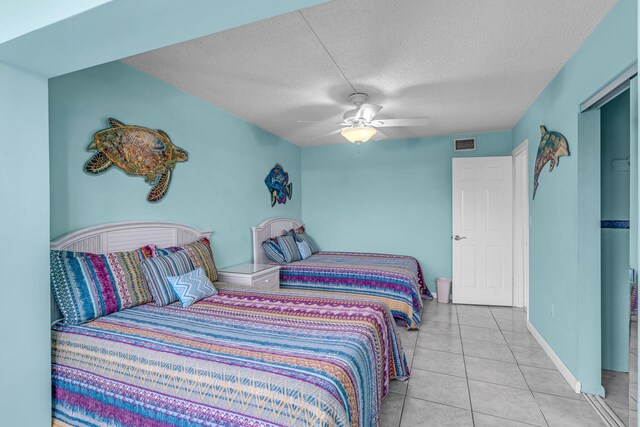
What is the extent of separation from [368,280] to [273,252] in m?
1.28

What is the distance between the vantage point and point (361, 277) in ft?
11.9

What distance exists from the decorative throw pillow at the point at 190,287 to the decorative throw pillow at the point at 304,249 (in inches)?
82.1

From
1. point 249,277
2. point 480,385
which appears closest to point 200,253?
point 249,277

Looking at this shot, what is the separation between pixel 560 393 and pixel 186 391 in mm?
2493

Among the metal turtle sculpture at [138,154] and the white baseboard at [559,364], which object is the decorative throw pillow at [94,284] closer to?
the metal turtle sculpture at [138,154]

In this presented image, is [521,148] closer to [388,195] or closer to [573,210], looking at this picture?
[573,210]

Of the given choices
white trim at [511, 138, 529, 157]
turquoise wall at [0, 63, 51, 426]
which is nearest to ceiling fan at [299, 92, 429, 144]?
white trim at [511, 138, 529, 157]

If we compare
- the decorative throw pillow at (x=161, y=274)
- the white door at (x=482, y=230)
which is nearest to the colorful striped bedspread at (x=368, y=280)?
the white door at (x=482, y=230)

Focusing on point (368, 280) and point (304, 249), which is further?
point (304, 249)

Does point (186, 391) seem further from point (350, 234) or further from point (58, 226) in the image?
point (350, 234)

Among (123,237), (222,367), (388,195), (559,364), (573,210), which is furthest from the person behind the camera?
(388,195)

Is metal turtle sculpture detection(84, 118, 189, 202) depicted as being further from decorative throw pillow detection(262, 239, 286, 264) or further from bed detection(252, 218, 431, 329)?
decorative throw pillow detection(262, 239, 286, 264)

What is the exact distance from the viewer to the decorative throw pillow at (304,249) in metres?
4.47

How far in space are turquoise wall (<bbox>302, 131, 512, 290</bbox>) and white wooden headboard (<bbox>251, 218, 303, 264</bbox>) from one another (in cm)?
84
